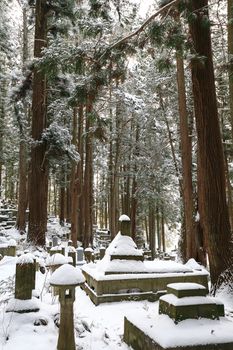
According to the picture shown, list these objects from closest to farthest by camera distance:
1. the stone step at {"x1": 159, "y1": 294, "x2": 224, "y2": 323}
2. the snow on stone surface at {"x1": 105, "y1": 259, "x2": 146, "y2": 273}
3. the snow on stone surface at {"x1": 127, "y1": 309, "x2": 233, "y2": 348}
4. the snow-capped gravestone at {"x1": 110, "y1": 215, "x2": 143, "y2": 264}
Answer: the snow on stone surface at {"x1": 127, "y1": 309, "x2": 233, "y2": 348} → the stone step at {"x1": 159, "y1": 294, "x2": 224, "y2": 323} → the snow on stone surface at {"x1": 105, "y1": 259, "x2": 146, "y2": 273} → the snow-capped gravestone at {"x1": 110, "y1": 215, "x2": 143, "y2": 264}

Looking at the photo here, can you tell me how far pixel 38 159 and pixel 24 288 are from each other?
9.54 meters

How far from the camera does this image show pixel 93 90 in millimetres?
7289

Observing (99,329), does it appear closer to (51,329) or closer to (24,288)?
(51,329)

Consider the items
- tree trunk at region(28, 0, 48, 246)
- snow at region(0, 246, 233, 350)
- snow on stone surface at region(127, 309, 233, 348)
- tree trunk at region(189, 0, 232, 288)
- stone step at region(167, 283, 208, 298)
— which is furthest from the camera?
tree trunk at region(28, 0, 48, 246)

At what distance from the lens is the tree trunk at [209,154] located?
22.3 ft

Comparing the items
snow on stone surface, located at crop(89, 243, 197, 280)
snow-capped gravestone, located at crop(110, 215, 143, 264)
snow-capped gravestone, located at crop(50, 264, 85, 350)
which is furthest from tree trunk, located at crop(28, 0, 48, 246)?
snow-capped gravestone, located at crop(50, 264, 85, 350)

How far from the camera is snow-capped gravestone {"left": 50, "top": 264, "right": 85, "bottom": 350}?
399 cm

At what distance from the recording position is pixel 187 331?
12.2 ft

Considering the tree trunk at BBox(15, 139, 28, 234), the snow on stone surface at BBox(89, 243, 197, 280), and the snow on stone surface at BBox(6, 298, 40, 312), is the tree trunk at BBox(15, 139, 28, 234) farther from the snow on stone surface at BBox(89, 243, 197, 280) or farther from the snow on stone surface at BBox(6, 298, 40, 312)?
the snow on stone surface at BBox(6, 298, 40, 312)

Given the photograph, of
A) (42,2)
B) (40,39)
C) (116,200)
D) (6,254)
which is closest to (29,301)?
(6,254)

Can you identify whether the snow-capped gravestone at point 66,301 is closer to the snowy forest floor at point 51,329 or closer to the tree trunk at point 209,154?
the snowy forest floor at point 51,329

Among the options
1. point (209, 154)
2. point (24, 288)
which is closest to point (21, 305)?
point (24, 288)

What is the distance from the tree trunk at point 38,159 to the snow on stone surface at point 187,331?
996 cm

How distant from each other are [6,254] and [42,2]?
10.5m
